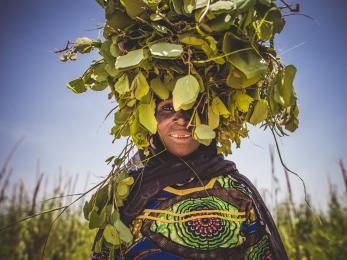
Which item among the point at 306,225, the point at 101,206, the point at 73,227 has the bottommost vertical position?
the point at 306,225

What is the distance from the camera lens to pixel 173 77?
112 centimetres

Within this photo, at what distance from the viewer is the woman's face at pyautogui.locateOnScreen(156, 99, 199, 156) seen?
129 cm

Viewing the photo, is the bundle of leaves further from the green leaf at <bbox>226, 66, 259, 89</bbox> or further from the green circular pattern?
the green circular pattern

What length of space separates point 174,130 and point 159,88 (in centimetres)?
28

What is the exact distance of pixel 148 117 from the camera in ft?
3.51

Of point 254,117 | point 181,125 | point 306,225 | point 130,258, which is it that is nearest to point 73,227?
point 130,258

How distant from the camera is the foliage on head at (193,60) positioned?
0.85 meters

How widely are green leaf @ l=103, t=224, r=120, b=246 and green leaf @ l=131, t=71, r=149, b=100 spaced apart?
0.55 metres

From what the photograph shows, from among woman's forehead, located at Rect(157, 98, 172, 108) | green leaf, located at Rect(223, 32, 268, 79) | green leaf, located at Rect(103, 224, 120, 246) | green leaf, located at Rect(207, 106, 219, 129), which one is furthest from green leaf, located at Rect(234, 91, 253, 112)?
green leaf, located at Rect(103, 224, 120, 246)

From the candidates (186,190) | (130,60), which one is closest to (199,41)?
(130,60)

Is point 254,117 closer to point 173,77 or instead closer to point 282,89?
point 282,89

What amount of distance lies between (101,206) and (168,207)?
1.04 feet

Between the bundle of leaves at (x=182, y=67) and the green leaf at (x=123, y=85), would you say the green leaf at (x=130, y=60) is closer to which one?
the bundle of leaves at (x=182, y=67)

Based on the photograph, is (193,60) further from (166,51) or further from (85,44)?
(85,44)
